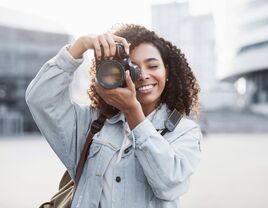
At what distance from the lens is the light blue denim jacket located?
169cm

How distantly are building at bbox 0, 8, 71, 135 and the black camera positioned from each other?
33.3 meters

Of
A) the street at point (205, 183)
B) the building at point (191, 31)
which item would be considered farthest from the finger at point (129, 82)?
the building at point (191, 31)

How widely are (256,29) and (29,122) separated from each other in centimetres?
2632

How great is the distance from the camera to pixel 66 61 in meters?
1.82

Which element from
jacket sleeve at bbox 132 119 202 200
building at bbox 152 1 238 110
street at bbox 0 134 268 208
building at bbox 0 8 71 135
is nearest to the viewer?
jacket sleeve at bbox 132 119 202 200

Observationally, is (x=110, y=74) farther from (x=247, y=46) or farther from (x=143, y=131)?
(x=247, y=46)

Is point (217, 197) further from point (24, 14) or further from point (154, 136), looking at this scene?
point (24, 14)

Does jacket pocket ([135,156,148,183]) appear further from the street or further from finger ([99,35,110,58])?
the street

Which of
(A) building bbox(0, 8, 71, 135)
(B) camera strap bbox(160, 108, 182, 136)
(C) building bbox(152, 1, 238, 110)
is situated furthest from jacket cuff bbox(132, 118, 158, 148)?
(C) building bbox(152, 1, 238, 110)

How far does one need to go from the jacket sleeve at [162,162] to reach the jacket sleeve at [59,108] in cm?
30

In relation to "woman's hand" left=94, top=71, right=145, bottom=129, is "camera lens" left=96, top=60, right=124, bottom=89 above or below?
above

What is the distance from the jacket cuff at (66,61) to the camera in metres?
1.82

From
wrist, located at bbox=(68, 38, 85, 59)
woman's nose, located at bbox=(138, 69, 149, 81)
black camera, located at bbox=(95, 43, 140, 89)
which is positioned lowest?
woman's nose, located at bbox=(138, 69, 149, 81)

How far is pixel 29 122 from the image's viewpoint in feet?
108
